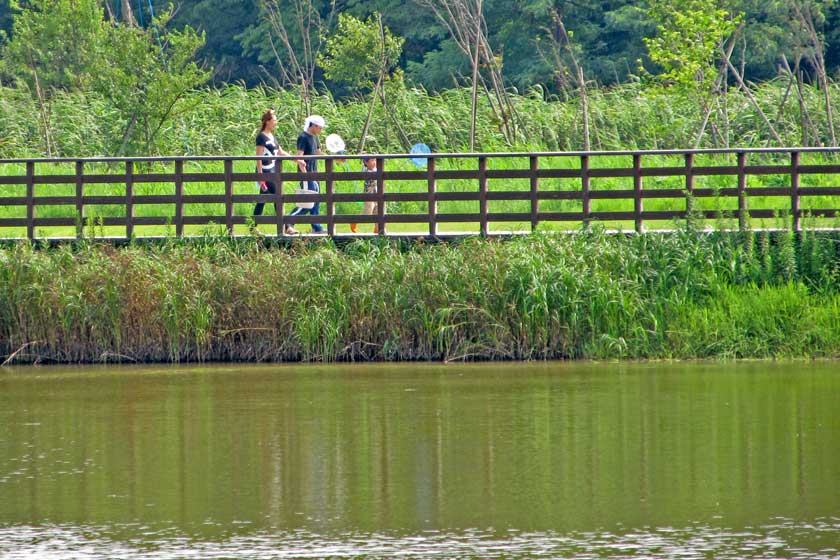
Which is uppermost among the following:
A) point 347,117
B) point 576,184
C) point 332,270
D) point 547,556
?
point 347,117

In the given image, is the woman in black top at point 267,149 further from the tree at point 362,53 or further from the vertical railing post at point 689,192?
the tree at point 362,53

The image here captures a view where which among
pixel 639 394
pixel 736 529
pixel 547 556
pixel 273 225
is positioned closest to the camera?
pixel 547 556

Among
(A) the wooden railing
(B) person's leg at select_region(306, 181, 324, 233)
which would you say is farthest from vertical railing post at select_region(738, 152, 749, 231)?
(B) person's leg at select_region(306, 181, 324, 233)

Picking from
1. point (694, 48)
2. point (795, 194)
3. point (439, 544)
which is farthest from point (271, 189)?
point (439, 544)

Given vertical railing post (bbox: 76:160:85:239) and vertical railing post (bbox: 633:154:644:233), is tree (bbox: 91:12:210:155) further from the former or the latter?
vertical railing post (bbox: 633:154:644:233)

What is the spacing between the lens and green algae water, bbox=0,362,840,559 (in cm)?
880

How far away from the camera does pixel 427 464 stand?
11.1 meters

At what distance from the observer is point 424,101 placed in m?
31.1

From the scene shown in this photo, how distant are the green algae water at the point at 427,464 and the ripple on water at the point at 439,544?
0.02 metres

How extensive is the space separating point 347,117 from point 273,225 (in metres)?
10.3

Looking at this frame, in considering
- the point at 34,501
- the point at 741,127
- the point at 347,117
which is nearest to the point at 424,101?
the point at 347,117

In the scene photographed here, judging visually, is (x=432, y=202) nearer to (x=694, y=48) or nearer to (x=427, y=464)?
(x=694, y=48)

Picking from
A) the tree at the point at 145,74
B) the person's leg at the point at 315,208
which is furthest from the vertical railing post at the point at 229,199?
the tree at the point at 145,74

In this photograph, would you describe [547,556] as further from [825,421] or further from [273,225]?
[273,225]
